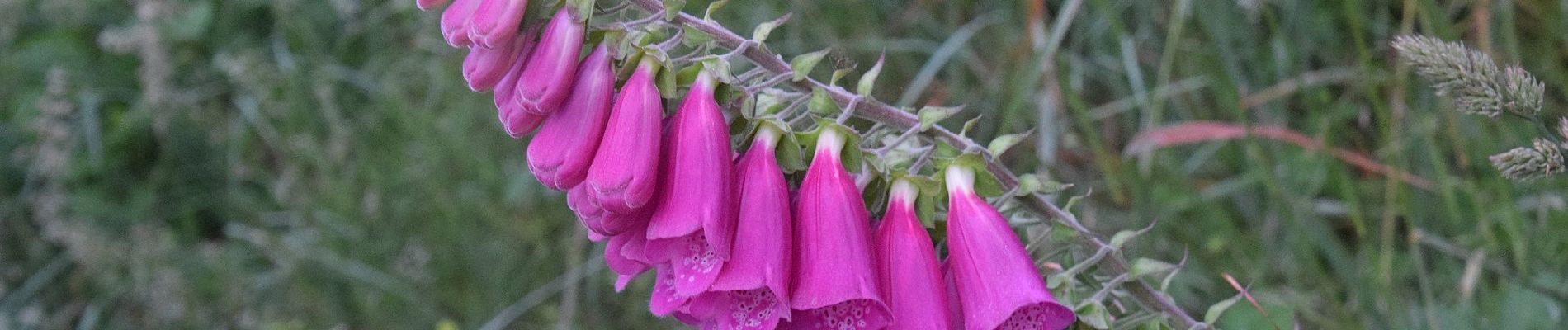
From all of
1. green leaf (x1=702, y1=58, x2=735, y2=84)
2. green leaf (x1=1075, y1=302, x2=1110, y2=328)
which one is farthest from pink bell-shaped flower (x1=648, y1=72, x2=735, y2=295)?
green leaf (x1=1075, y1=302, x2=1110, y2=328)

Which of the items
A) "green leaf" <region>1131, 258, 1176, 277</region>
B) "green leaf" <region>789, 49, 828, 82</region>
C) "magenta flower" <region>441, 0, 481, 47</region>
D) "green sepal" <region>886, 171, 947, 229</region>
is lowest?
"green leaf" <region>1131, 258, 1176, 277</region>

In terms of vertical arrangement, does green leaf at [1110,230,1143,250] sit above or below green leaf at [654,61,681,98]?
below

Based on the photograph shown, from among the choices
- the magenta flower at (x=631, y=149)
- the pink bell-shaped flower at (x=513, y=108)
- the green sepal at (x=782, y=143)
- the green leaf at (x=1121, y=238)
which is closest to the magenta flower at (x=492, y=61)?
the pink bell-shaped flower at (x=513, y=108)

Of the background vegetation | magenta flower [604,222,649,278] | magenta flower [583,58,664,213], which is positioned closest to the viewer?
magenta flower [583,58,664,213]

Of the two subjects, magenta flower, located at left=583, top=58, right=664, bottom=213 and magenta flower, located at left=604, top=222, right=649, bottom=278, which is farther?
magenta flower, located at left=604, top=222, right=649, bottom=278

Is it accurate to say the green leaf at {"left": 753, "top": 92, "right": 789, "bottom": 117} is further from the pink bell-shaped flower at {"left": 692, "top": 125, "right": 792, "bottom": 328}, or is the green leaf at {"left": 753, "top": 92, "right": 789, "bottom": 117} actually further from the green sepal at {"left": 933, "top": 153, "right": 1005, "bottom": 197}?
the green sepal at {"left": 933, "top": 153, "right": 1005, "bottom": 197}

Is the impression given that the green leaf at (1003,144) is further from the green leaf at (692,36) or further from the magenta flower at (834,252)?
the green leaf at (692,36)

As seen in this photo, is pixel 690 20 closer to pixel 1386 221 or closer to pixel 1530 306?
pixel 1530 306
